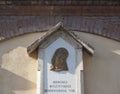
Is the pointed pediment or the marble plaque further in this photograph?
the pointed pediment

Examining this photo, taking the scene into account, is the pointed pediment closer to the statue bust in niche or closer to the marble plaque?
the marble plaque

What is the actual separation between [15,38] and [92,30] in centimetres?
170

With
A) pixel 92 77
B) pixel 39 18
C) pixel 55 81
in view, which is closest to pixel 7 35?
pixel 39 18

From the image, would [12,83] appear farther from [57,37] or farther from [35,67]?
[57,37]

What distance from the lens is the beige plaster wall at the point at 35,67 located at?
25.4 ft

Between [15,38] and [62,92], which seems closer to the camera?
[62,92]

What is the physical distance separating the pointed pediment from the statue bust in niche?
0.25 metres

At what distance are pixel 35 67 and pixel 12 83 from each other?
23.1 inches

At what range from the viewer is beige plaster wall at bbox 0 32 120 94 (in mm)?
7754

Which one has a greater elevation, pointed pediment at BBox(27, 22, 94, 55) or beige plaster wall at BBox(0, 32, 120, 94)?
pointed pediment at BBox(27, 22, 94, 55)

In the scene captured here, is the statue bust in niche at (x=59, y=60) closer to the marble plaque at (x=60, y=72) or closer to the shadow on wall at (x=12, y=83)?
the marble plaque at (x=60, y=72)

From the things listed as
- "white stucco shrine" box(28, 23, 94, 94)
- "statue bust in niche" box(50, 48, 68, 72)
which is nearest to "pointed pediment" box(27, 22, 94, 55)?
"white stucco shrine" box(28, 23, 94, 94)

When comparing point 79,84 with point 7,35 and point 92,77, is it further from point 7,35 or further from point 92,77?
point 7,35

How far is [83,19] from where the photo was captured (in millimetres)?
8250
